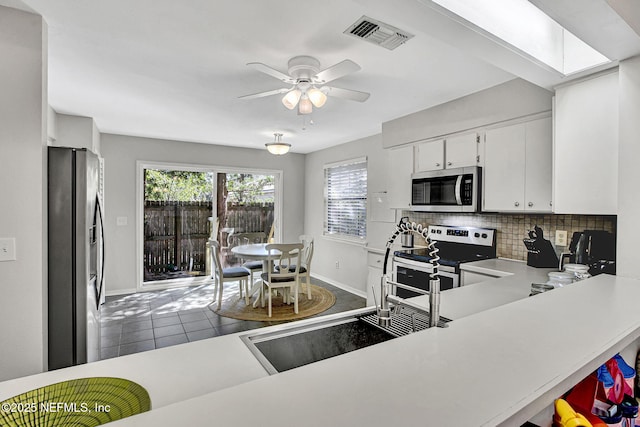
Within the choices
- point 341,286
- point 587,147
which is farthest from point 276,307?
point 587,147

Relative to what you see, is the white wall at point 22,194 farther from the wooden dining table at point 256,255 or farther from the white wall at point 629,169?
the white wall at point 629,169

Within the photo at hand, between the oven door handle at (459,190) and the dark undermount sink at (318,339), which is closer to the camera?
the dark undermount sink at (318,339)

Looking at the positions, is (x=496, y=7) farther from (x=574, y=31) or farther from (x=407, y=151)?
(x=407, y=151)

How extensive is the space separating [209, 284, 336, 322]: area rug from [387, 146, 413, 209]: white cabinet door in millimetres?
1664

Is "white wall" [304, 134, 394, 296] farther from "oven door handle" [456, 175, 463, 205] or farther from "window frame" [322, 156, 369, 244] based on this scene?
"oven door handle" [456, 175, 463, 205]

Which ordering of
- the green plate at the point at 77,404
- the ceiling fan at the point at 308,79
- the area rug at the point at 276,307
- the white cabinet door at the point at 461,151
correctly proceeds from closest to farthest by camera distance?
the green plate at the point at 77,404, the ceiling fan at the point at 308,79, the white cabinet door at the point at 461,151, the area rug at the point at 276,307

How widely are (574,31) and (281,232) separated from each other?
5.24 metres

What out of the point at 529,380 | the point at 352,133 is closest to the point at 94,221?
the point at 529,380

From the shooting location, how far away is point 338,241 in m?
5.53

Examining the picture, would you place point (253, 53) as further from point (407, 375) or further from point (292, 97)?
point (407, 375)

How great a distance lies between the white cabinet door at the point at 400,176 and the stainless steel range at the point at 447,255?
1.54 feet

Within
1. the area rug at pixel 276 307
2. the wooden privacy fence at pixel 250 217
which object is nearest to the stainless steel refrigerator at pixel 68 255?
the area rug at pixel 276 307

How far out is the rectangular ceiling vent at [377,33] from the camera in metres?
1.84

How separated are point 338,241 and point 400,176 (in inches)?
81.8
